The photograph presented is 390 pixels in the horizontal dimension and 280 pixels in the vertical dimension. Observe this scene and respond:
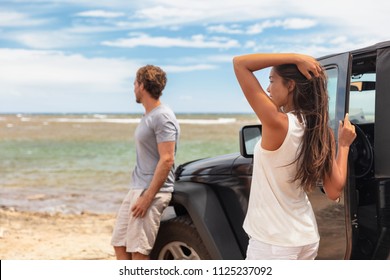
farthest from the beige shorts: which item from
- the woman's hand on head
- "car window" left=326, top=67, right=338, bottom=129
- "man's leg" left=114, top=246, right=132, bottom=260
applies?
the woman's hand on head

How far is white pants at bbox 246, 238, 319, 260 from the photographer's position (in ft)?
8.29

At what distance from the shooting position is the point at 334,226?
3.38m

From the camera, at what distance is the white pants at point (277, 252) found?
2525 mm

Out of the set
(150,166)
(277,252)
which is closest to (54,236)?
(150,166)

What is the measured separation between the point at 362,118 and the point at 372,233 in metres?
1.09

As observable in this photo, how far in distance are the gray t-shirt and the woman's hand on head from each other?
6.06 ft

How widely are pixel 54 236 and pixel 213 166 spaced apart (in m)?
4.52

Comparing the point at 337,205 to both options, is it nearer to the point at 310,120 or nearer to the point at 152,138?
the point at 310,120

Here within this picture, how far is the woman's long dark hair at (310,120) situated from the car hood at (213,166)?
1512 mm

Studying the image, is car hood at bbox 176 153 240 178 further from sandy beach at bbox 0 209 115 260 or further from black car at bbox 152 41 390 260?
sandy beach at bbox 0 209 115 260

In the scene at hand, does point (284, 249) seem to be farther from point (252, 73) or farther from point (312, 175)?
point (252, 73)

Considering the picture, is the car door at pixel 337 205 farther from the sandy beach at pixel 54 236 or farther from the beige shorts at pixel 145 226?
the sandy beach at pixel 54 236

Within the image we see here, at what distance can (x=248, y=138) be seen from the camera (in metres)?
3.53

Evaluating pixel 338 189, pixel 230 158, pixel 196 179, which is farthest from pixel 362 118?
pixel 338 189
